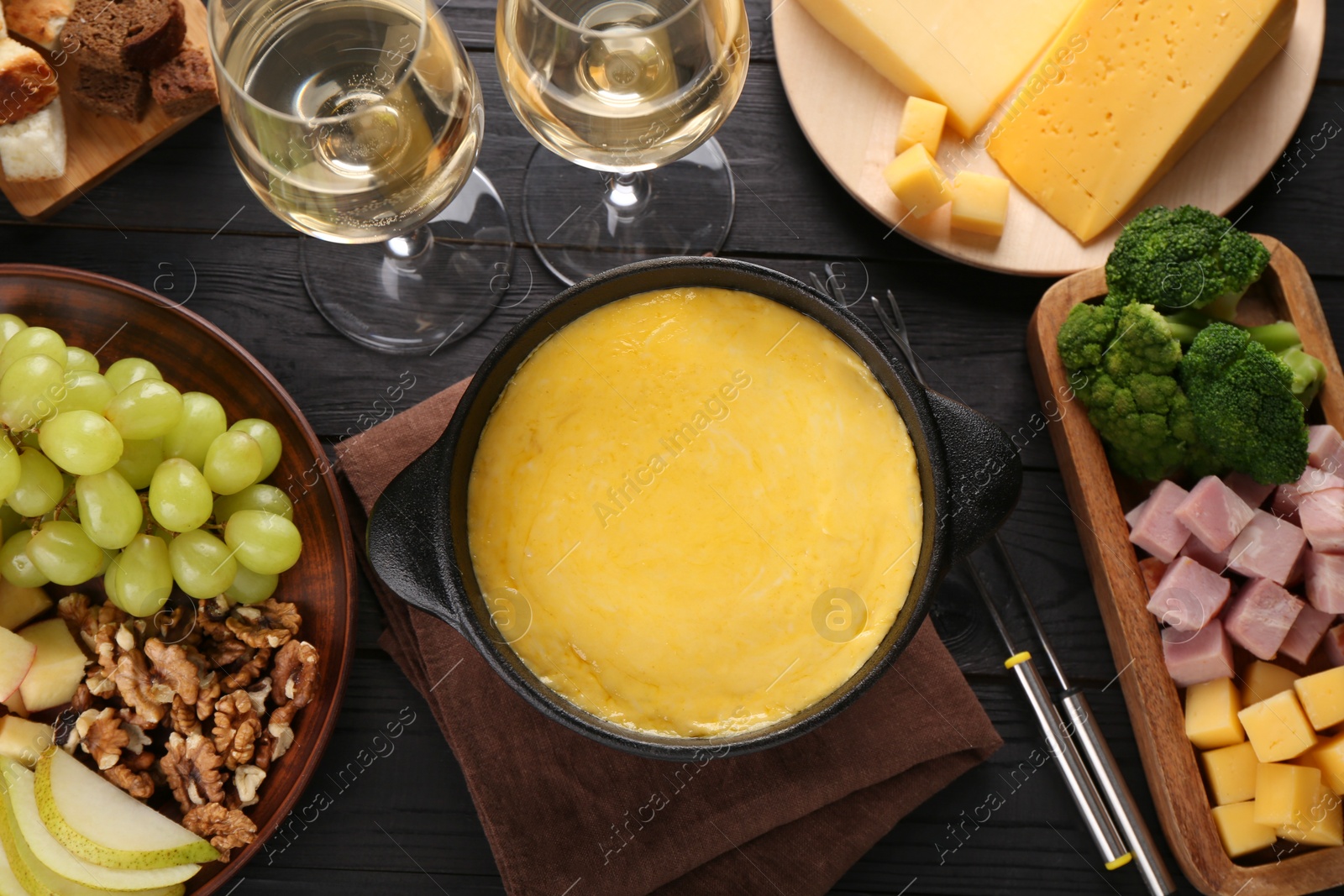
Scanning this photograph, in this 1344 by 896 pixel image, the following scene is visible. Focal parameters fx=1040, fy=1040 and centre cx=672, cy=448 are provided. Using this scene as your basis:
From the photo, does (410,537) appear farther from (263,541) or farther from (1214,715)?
(1214,715)

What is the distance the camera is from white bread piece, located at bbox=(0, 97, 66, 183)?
1.62 meters

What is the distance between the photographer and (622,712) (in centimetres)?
128

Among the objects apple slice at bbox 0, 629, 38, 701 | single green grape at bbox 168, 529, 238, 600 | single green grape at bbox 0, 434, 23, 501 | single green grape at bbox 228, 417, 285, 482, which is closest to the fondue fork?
single green grape at bbox 228, 417, 285, 482

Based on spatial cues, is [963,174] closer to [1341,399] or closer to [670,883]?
[1341,399]

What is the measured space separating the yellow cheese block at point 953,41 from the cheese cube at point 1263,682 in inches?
38.2

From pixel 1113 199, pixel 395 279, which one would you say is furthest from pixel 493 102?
pixel 1113 199

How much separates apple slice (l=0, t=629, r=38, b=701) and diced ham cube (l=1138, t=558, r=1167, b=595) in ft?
5.45

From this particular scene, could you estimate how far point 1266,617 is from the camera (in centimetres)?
156

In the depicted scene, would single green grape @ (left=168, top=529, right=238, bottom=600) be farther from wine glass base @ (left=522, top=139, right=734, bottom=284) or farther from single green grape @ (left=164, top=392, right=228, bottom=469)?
wine glass base @ (left=522, top=139, right=734, bottom=284)

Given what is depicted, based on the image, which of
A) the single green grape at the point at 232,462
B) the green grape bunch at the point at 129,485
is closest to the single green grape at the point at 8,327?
the green grape bunch at the point at 129,485

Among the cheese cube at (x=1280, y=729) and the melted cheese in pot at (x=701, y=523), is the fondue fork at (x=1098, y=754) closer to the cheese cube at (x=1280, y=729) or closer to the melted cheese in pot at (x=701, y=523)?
the cheese cube at (x=1280, y=729)

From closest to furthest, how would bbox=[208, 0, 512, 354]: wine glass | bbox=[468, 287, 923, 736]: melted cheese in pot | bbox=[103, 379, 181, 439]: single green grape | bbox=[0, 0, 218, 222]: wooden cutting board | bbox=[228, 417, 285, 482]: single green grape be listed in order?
1. bbox=[208, 0, 512, 354]: wine glass
2. bbox=[468, 287, 923, 736]: melted cheese in pot
3. bbox=[103, 379, 181, 439]: single green grape
4. bbox=[228, 417, 285, 482]: single green grape
5. bbox=[0, 0, 218, 222]: wooden cutting board

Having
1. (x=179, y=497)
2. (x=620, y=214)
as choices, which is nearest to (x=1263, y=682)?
(x=620, y=214)

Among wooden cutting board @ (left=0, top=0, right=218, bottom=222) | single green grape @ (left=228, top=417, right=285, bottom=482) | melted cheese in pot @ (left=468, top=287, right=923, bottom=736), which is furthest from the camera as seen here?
wooden cutting board @ (left=0, top=0, right=218, bottom=222)
